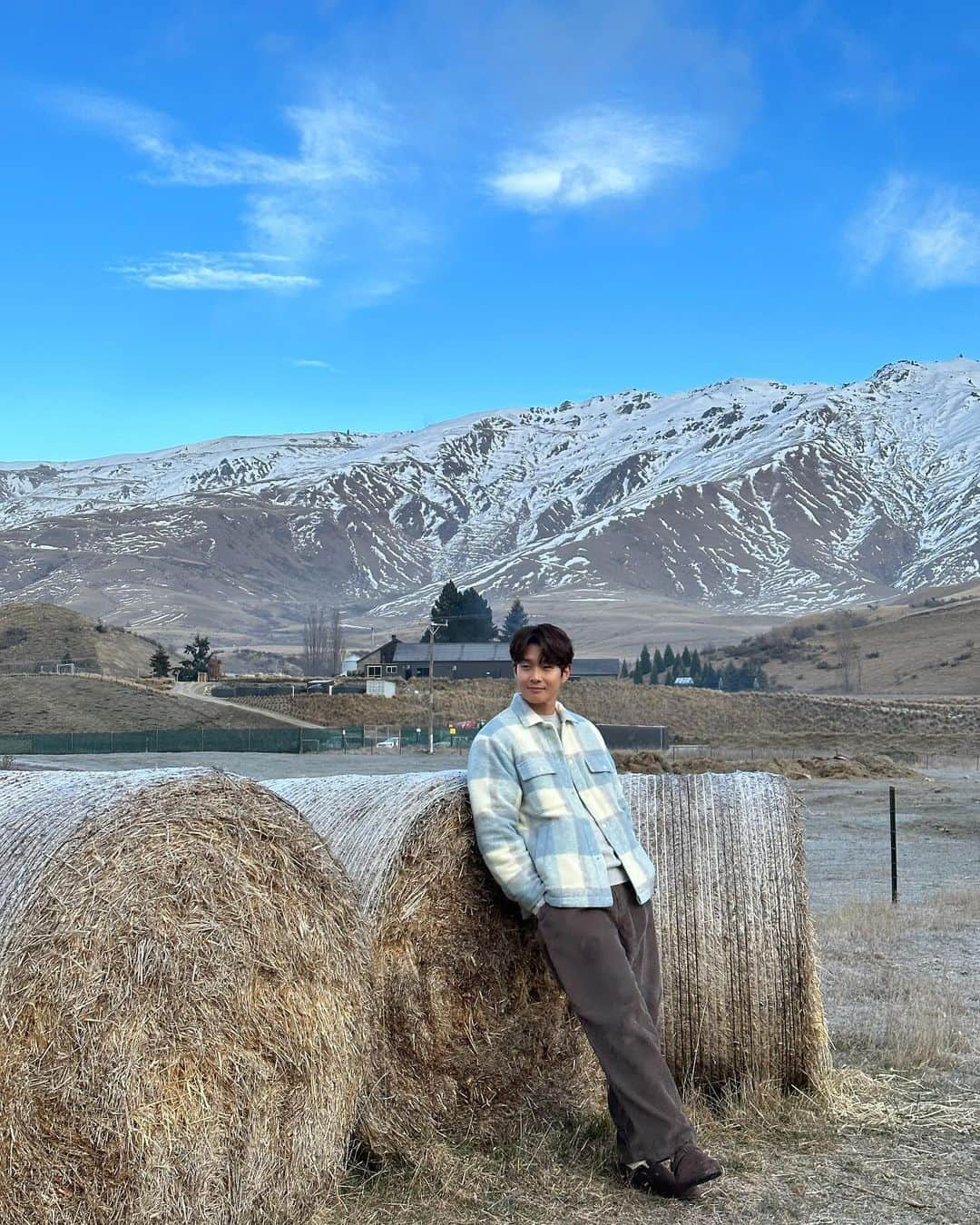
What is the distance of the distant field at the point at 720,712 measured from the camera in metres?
73.2

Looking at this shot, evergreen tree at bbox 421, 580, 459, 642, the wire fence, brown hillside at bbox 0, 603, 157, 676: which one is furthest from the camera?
evergreen tree at bbox 421, 580, 459, 642

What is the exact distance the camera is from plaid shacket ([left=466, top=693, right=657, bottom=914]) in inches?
225

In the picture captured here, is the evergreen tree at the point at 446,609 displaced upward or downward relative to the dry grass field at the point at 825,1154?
upward

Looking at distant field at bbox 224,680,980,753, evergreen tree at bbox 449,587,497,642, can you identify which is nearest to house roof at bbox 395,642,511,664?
evergreen tree at bbox 449,587,497,642

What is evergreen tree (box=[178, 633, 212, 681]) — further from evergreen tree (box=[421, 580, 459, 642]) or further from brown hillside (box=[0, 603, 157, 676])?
evergreen tree (box=[421, 580, 459, 642])

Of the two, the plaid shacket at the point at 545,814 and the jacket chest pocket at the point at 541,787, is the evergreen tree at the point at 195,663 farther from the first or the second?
the jacket chest pocket at the point at 541,787

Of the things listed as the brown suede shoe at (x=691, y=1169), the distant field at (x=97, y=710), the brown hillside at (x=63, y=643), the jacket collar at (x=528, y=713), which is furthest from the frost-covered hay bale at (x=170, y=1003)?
the brown hillside at (x=63, y=643)

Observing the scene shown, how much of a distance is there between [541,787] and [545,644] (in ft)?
2.09

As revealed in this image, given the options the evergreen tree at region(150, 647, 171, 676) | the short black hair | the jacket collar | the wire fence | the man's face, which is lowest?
the wire fence

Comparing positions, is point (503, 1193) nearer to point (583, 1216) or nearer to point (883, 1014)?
point (583, 1216)

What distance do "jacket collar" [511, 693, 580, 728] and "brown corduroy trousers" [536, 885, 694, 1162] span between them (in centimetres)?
81

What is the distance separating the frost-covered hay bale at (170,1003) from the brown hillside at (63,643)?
307ft

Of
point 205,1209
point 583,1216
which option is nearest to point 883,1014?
point 583,1216

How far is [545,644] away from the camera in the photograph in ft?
19.9
